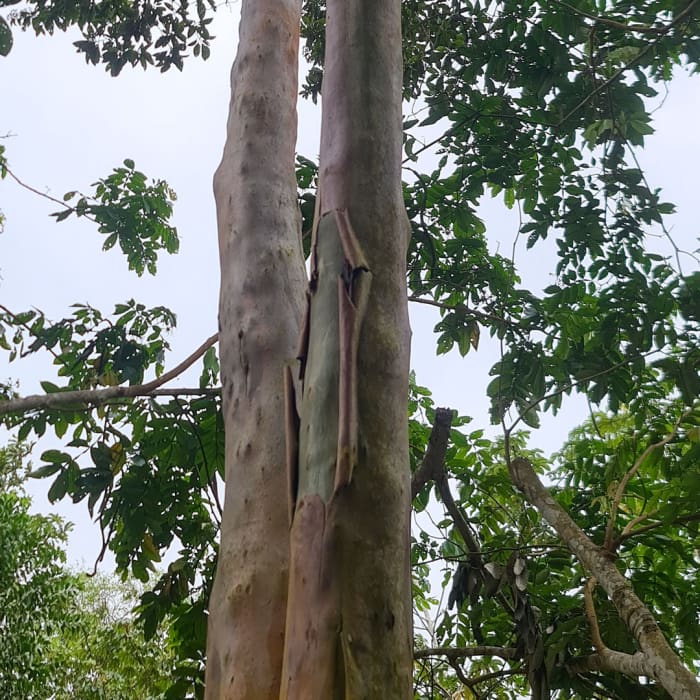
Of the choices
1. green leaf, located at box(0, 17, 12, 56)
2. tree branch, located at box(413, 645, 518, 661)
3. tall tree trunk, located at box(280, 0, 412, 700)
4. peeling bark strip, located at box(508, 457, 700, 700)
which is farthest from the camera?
green leaf, located at box(0, 17, 12, 56)

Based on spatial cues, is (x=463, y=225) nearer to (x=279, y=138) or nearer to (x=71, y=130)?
(x=279, y=138)

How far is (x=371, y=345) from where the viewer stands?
114cm

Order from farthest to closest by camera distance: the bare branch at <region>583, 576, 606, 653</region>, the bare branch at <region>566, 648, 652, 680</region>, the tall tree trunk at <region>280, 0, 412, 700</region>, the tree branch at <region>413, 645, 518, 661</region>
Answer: the tree branch at <region>413, 645, 518, 661</region> < the bare branch at <region>583, 576, 606, 653</region> < the bare branch at <region>566, 648, 652, 680</region> < the tall tree trunk at <region>280, 0, 412, 700</region>

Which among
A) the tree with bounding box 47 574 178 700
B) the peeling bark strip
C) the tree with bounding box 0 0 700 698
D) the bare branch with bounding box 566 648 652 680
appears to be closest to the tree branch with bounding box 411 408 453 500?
the tree with bounding box 0 0 700 698

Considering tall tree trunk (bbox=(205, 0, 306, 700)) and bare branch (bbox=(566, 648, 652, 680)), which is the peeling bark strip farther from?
tall tree trunk (bbox=(205, 0, 306, 700))

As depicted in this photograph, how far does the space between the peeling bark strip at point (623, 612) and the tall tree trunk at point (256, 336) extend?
75cm

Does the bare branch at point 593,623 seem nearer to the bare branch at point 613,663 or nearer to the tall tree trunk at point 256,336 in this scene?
the bare branch at point 613,663

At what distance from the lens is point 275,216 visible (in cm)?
178

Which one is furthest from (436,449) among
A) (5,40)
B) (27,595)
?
(27,595)

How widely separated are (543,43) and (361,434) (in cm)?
240

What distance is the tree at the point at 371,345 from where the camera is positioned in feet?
3.50

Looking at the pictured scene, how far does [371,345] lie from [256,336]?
19.3 inches

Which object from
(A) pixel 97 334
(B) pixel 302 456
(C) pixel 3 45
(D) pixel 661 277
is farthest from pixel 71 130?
(B) pixel 302 456

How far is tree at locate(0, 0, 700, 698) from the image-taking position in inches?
41.9
